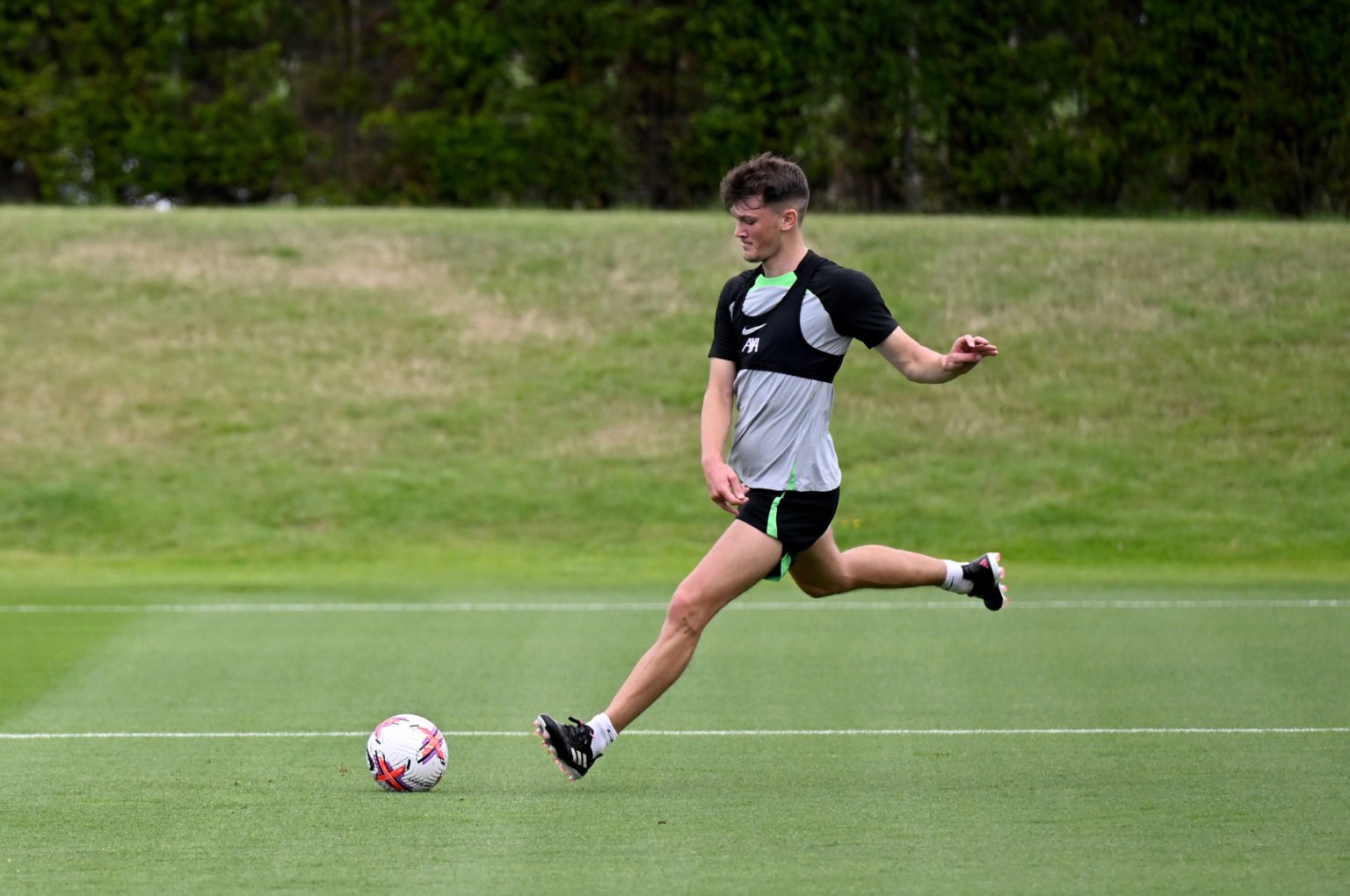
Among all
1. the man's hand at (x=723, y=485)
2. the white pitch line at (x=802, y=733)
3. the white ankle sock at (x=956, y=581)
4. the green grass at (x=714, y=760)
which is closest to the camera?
the green grass at (x=714, y=760)

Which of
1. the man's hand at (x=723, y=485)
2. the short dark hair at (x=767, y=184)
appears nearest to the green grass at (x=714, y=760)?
the man's hand at (x=723, y=485)

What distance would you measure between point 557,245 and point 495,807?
16884 mm

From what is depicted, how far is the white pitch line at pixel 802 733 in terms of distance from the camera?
7.67 meters

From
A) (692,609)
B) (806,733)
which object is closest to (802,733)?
(806,733)

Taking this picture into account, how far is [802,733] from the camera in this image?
309 inches

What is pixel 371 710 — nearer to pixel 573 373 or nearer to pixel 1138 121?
pixel 573 373

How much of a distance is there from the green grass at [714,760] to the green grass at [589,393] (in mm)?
4778

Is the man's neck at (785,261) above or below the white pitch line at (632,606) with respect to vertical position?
above

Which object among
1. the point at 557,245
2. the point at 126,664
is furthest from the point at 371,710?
the point at 557,245

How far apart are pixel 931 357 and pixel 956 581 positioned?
1.46m

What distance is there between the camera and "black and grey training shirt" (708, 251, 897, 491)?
21.1 feet

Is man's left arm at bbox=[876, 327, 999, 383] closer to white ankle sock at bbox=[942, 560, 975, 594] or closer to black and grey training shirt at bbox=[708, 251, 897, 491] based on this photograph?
black and grey training shirt at bbox=[708, 251, 897, 491]

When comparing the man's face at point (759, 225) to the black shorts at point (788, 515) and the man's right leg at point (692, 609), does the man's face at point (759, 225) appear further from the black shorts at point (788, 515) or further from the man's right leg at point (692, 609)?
the man's right leg at point (692, 609)

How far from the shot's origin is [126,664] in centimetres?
1030
